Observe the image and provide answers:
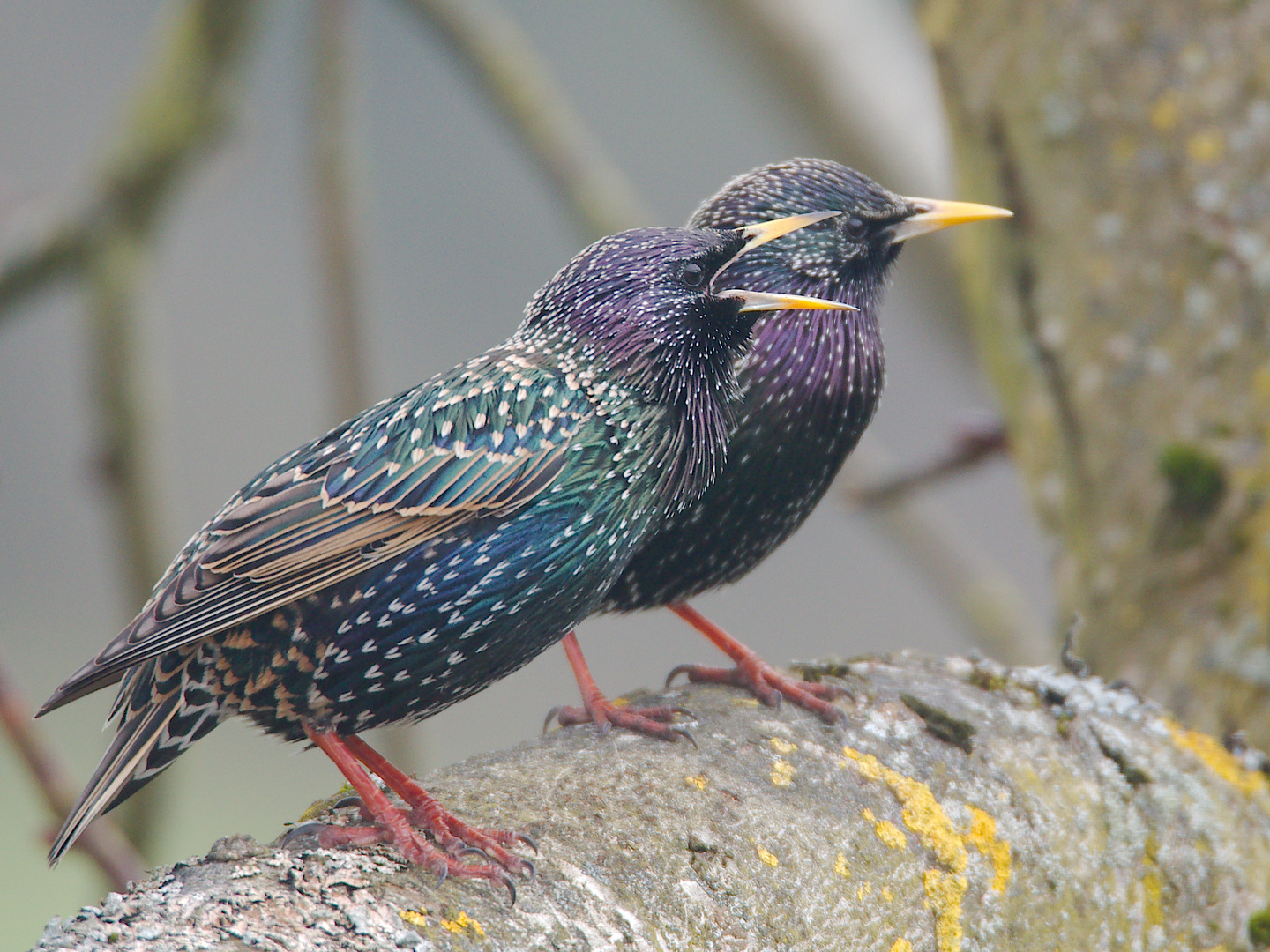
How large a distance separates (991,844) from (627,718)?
2.49 ft

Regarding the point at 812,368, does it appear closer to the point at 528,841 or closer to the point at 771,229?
the point at 771,229

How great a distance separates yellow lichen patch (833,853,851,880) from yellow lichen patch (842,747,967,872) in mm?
115

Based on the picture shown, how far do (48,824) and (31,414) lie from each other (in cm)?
637

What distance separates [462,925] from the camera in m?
1.95

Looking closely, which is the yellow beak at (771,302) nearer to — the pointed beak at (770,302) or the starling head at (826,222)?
the pointed beak at (770,302)

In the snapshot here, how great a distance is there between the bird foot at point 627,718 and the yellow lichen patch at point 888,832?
381 millimetres

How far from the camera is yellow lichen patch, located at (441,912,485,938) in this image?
1.94m

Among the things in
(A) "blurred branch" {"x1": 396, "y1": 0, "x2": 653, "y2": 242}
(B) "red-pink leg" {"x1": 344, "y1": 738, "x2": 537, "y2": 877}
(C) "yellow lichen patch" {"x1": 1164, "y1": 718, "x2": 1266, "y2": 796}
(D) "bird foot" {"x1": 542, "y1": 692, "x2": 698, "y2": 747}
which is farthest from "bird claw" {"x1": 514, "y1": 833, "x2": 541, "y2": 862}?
(A) "blurred branch" {"x1": 396, "y1": 0, "x2": 653, "y2": 242}

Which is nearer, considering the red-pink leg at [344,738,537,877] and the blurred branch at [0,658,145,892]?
the red-pink leg at [344,738,537,877]

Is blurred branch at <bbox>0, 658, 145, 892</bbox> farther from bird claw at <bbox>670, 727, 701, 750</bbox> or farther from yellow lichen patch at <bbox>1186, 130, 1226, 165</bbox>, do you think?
yellow lichen patch at <bbox>1186, 130, 1226, 165</bbox>

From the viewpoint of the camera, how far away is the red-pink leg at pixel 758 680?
281cm

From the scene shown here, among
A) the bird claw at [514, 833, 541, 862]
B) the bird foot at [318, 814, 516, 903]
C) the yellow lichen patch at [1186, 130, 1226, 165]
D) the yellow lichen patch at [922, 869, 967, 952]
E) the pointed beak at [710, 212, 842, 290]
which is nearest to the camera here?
the bird foot at [318, 814, 516, 903]

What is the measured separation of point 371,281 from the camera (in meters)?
5.11

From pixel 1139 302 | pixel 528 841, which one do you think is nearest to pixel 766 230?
pixel 528 841
